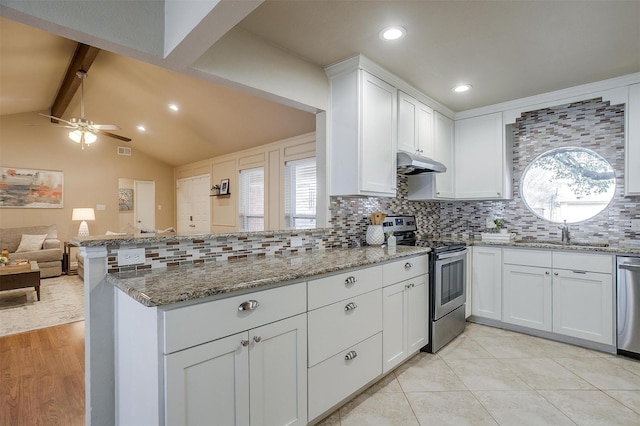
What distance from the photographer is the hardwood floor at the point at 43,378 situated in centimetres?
188

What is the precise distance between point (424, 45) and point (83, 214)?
7198 millimetres

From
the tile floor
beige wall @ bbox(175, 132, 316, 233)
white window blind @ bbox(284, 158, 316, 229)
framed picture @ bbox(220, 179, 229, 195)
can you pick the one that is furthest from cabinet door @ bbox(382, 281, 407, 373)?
framed picture @ bbox(220, 179, 229, 195)

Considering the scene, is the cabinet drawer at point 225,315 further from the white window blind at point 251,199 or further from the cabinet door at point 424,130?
the white window blind at point 251,199

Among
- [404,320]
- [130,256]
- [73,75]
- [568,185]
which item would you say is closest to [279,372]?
[130,256]

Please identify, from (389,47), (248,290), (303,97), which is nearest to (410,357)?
(248,290)

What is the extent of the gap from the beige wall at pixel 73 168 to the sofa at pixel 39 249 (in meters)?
0.39

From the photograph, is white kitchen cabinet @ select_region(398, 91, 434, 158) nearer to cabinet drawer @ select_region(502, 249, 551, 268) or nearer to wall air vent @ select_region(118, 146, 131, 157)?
cabinet drawer @ select_region(502, 249, 551, 268)

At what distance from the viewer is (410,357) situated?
256 cm

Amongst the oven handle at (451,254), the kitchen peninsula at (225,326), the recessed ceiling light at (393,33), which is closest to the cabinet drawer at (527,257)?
the oven handle at (451,254)

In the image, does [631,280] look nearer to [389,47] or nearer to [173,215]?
[389,47]

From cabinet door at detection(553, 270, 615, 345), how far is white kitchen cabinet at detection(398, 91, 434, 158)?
1.69 meters

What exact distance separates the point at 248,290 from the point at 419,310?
1.66 metres

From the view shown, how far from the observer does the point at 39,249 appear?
5.78m

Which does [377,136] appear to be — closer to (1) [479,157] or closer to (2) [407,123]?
(2) [407,123]
